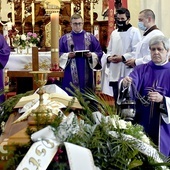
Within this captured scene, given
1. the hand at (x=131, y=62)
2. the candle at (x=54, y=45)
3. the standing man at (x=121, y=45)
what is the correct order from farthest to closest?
1. the standing man at (x=121, y=45)
2. the hand at (x=131, y=62)
3. the candle at (x=54, y=45)

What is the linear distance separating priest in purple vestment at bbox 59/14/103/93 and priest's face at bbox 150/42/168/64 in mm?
2627

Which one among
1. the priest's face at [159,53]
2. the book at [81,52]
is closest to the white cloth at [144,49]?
the book at [81,52]

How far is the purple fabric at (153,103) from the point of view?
3471mm

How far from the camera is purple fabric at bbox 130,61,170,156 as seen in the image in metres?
3.47

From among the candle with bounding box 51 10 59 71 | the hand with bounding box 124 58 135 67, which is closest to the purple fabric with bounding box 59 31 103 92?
the hand with bounding box 124 58 135 67

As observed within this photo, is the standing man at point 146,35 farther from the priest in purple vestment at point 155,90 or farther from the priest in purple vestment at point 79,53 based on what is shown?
the priest in purple vestment at point 155,90

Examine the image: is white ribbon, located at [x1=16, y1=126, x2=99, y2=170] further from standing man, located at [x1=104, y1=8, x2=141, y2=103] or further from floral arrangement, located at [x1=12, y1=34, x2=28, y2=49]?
floral arrangement, located at [x1=12, y1=34, x2=28, y2=49]

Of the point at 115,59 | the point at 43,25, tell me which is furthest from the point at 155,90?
the point at 43,25

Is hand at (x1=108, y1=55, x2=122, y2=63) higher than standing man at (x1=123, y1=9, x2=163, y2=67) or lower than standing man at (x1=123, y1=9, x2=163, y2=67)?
lower

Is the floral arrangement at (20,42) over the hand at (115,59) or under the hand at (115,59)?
over

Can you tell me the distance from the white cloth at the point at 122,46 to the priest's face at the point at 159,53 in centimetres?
216

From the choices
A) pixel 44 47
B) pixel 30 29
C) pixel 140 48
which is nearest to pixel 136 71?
pixel 140 48

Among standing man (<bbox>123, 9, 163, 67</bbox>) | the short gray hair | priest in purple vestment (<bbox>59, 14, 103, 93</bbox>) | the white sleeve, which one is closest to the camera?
the short gray hair

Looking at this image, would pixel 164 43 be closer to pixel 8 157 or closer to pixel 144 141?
pixel 144 141
